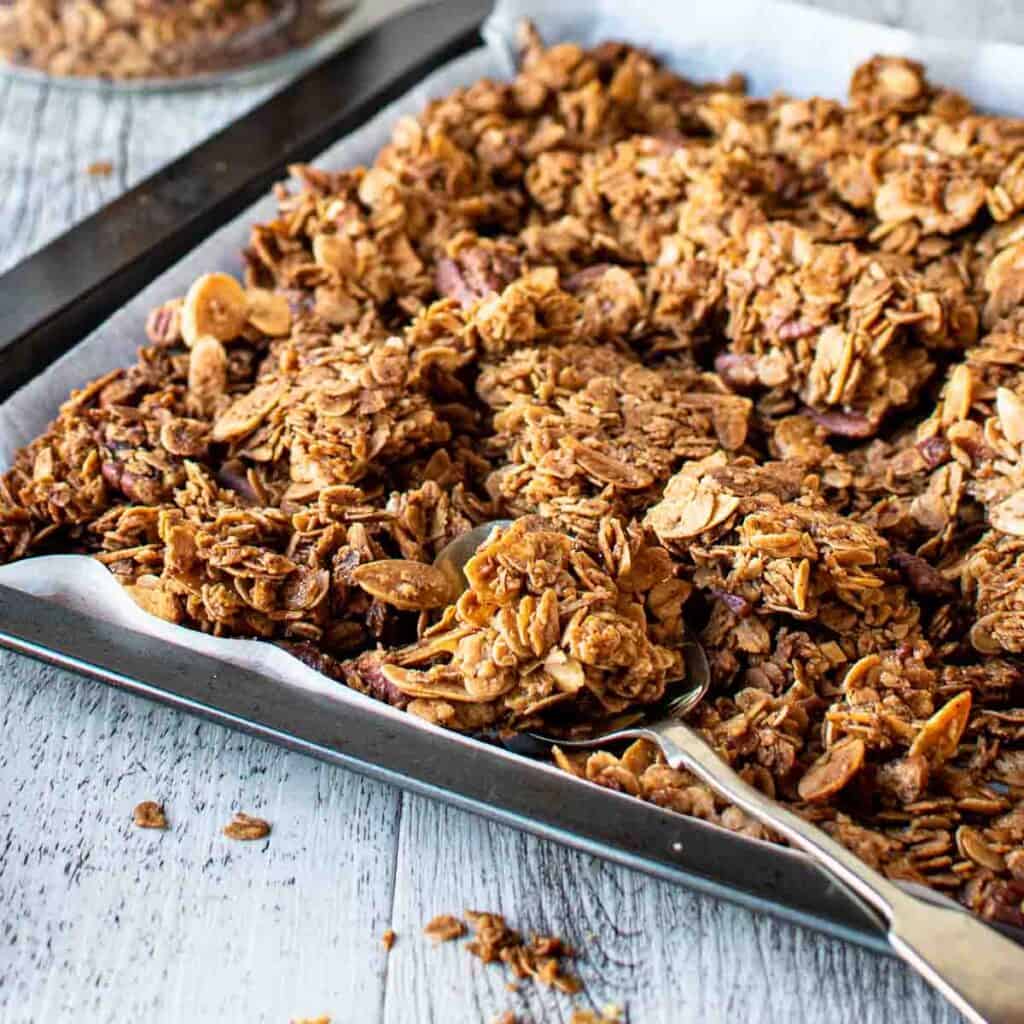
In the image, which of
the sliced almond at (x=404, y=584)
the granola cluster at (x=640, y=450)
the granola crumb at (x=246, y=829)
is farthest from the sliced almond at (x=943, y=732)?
the granola crumb at (x=246, y=829)

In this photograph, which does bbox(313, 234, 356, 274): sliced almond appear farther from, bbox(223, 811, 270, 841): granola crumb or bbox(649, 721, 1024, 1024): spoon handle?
bbox(649, 721, 1024, 1024): spoon handle

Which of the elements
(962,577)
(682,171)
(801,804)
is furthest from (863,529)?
(682,171)

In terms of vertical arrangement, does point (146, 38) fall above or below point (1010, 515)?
below

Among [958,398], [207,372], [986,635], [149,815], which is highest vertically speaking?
[958,398]

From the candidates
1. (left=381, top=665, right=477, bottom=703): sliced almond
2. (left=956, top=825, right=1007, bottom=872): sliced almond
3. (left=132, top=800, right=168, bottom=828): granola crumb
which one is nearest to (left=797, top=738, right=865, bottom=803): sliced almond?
(left=956, top=825, right=1007, bottom=872): sliced almond

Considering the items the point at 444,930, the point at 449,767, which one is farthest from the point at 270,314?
the point at 444,930

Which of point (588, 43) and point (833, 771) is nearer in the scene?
point (833, 771)

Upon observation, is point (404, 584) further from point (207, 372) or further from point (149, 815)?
point (207, 372)

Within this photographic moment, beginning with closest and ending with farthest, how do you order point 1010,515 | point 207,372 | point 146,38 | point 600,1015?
1. point 600,1015
2. point 1010,515
3. point 207,372
4. point 146,38
